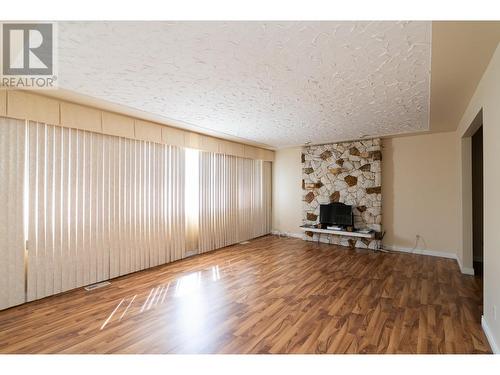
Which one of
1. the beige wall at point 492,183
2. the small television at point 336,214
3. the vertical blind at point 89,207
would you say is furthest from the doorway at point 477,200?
the vertical blind at point 89,207

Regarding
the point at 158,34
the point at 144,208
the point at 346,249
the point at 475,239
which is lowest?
the point at 346,249

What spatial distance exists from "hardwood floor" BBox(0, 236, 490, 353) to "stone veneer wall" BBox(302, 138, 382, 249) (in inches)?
60.0

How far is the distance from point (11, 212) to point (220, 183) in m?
3.56

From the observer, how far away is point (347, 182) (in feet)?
19.4

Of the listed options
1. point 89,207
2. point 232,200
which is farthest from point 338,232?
point 89,207

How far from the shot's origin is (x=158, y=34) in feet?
5.65

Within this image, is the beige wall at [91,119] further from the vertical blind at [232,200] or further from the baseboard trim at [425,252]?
the baseboard trim at [425,252]

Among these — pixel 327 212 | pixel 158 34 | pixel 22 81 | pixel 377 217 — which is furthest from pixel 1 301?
pixel 377 217

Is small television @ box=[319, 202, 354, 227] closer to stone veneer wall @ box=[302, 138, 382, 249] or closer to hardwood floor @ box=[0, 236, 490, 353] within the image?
stone veneer wall @ box=[302, 138, 382, 249]

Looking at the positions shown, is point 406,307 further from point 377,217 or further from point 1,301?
point 1,301

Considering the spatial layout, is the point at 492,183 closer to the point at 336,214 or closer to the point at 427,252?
the point at 427,252

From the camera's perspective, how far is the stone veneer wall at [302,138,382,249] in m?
5.55

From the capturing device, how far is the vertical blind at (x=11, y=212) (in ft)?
8.96
